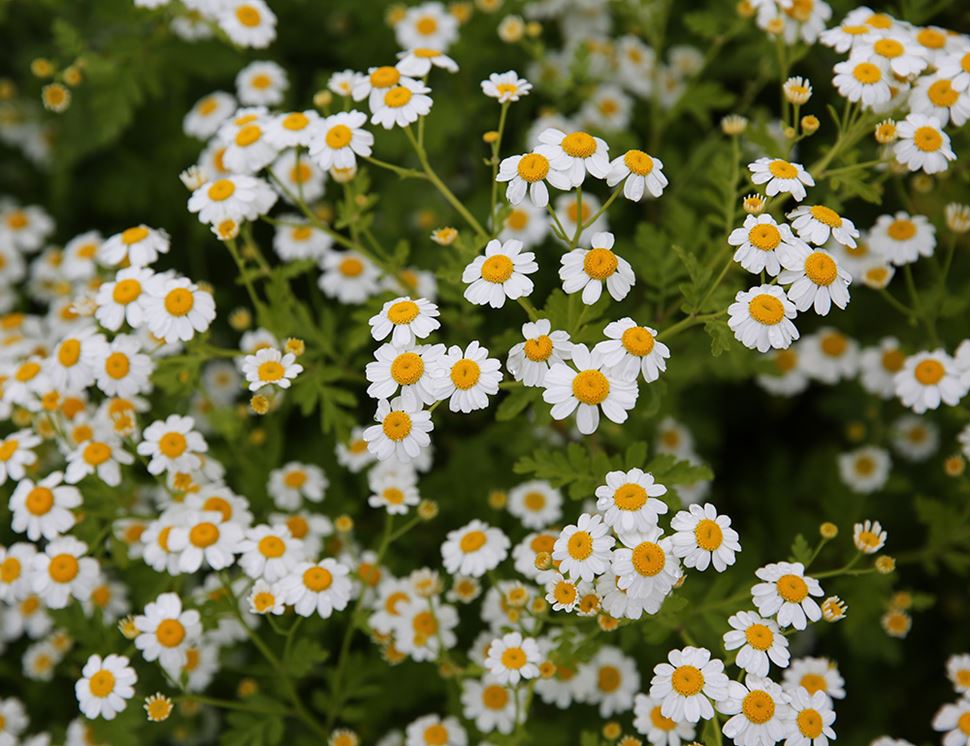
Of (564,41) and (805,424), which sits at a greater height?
(564,41)

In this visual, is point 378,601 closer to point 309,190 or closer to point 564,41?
point 309,190

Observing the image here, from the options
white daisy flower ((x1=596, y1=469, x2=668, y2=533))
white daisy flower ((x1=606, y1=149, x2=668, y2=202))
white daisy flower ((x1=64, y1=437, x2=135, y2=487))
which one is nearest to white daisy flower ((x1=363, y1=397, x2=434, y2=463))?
white daisy flower ((x1=596, y1=469, x2=668, y2=533))

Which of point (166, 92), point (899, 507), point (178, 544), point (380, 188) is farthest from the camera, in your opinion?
point (166, 92)

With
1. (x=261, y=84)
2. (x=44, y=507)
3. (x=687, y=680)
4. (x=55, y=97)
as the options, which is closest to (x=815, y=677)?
(x=687, y=680)

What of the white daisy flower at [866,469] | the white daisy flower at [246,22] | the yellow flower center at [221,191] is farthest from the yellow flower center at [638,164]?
the white daisy flower at [866,469]

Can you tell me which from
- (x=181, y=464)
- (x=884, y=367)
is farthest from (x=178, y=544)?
(x=884, y=367)

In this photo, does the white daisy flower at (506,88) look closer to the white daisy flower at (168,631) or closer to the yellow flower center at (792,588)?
the yellow flower center at (792,588)

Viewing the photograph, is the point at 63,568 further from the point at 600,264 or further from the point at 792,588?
the point at 792,588
